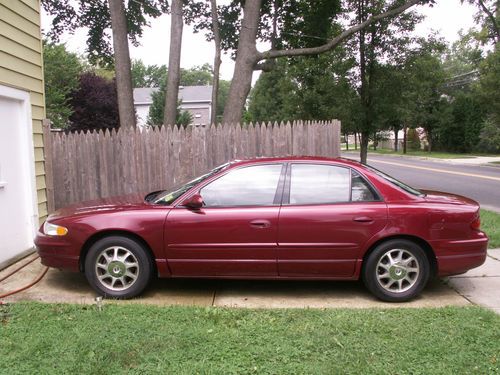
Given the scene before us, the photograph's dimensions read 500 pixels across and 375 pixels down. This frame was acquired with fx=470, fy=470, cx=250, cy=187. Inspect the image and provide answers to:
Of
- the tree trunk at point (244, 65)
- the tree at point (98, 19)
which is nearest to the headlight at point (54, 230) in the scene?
the tree trunk at point (244, 65)

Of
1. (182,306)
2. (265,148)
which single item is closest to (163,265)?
(182,306)

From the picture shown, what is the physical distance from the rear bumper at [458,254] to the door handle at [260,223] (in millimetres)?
1661

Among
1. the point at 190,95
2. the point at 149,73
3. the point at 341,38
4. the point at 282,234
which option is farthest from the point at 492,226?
the point at 149,73

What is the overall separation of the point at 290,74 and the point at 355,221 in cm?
1967

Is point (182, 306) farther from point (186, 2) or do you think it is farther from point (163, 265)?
point (186, 2)

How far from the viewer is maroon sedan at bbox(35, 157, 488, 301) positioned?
470cm

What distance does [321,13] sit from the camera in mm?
14688

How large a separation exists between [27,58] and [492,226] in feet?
26.4

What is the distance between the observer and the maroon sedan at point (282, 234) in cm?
470

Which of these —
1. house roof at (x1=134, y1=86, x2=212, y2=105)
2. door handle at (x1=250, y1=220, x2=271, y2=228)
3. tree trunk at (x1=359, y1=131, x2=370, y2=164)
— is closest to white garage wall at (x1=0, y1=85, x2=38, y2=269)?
door handle at (x1=250, y1=220, x2=271, y2=228)

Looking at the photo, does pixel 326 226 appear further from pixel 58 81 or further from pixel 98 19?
pixel 58 81

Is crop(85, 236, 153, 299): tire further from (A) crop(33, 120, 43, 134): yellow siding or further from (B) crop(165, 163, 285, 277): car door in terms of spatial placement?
(A) crop(33, 120, 43, 134): yellow siding

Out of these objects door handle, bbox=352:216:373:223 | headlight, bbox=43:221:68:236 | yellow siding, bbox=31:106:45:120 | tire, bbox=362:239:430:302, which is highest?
yellow siding, bbox=31:106:45:120

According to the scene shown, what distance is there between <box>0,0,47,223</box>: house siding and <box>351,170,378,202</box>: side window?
4.58 m
